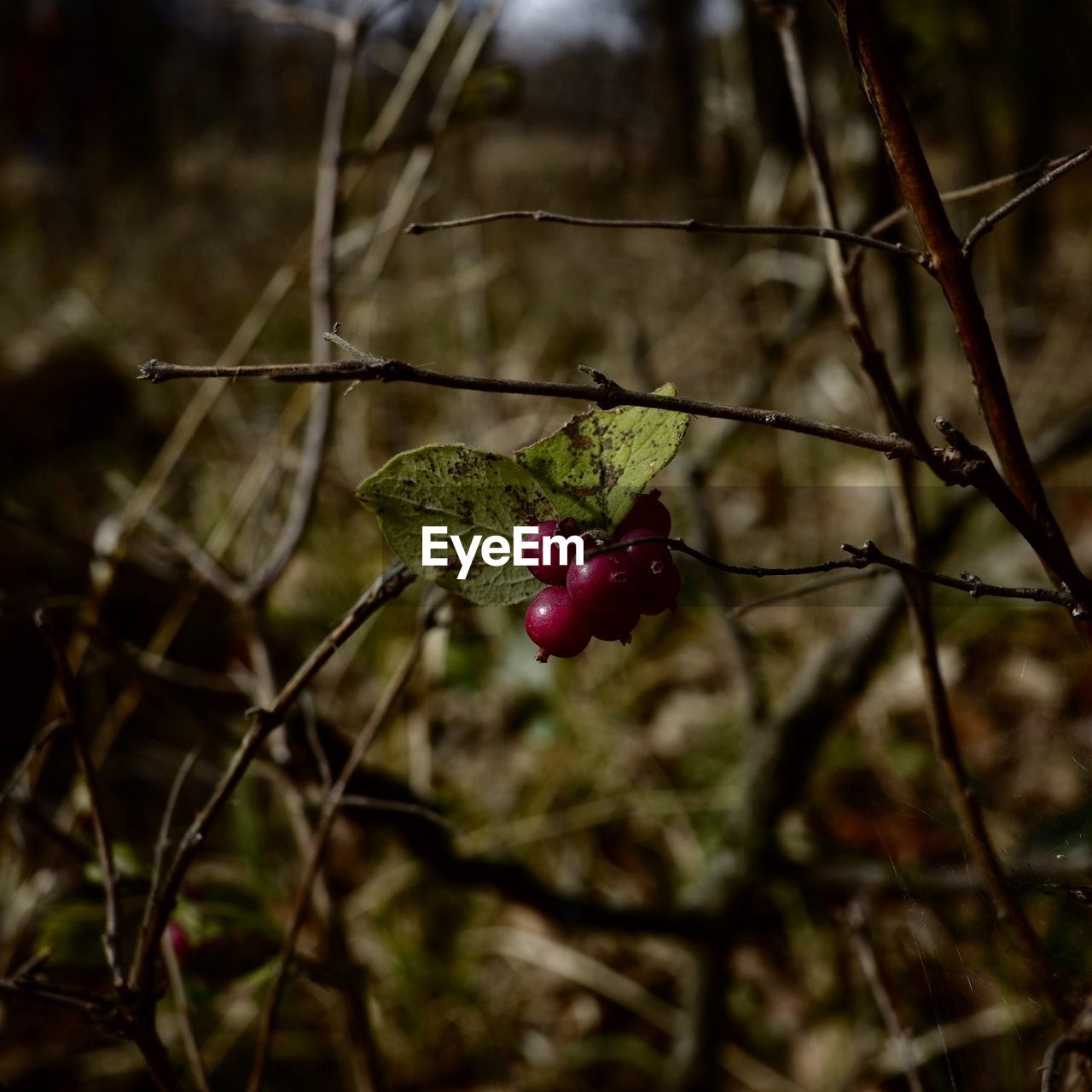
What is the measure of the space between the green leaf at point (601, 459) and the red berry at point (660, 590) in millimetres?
24

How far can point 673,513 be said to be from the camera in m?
1.97

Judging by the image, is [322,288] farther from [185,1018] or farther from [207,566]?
[185,1018]

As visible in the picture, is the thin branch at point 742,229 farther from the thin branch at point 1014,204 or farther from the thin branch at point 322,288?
the thin branch at point 322,288

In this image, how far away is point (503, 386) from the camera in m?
0.27

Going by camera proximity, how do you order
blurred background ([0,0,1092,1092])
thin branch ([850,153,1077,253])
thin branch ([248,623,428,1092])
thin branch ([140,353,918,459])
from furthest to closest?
blurred background ([0,0,1092,1092]) → thin branch ([248,623,428,1092]) → thin branch ([850,153,1077,253]) → thin branch ([140,353,918,459])

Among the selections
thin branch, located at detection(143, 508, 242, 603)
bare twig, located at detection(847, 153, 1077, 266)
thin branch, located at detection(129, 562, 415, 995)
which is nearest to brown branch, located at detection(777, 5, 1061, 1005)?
bare twig, located at detection(847, 153, 1077, 266)

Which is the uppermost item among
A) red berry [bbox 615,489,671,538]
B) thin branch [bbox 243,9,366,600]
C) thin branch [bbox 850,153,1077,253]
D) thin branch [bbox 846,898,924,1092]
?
thin branch [bbox 243,9,366,600]

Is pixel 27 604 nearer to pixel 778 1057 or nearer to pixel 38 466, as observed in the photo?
pixel 778 1057

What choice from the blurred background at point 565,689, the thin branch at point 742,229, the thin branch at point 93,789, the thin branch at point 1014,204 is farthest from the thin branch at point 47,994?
the thin branch at point 1014,204

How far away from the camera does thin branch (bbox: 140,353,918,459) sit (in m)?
0.25

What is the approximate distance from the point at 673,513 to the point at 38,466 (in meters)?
2.01

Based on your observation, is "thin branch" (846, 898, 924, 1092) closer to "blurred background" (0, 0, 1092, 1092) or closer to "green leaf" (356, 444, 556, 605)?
"blurred background" (0, 0, 1092, 1092)

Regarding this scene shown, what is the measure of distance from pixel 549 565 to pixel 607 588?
0.09 feet

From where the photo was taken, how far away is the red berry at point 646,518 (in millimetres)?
332
